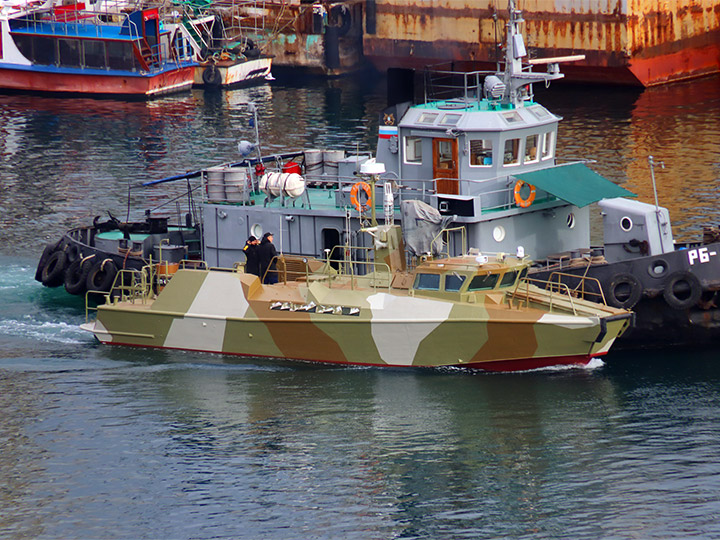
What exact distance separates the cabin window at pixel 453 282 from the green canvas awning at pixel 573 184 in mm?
3252

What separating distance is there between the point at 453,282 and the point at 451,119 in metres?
4.06

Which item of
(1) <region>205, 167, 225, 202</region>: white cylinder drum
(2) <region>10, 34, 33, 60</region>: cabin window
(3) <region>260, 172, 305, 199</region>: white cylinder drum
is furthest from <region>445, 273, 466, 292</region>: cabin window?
(2) <region>10, 34, 33, 60</region>: cabin window

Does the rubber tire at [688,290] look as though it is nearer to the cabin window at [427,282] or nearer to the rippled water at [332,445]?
the rippled water at [332,445]

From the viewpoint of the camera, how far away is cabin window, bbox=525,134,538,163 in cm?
2556

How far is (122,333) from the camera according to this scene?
81.8 feet

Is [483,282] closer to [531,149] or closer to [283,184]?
[531,149]

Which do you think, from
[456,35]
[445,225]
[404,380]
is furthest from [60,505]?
[456,35]

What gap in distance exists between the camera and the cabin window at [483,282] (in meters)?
22.3

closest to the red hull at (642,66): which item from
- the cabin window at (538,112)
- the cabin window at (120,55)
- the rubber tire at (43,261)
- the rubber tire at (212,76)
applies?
the rubber tire at (212,76)

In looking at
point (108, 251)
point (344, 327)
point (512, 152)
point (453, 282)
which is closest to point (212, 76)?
point (108, 251)

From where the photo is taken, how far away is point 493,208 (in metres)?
24.8

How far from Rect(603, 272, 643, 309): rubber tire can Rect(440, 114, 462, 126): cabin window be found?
Answer: 423 centimetres

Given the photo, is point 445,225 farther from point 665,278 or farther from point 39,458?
point 39,458

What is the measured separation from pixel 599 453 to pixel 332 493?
160 inches
